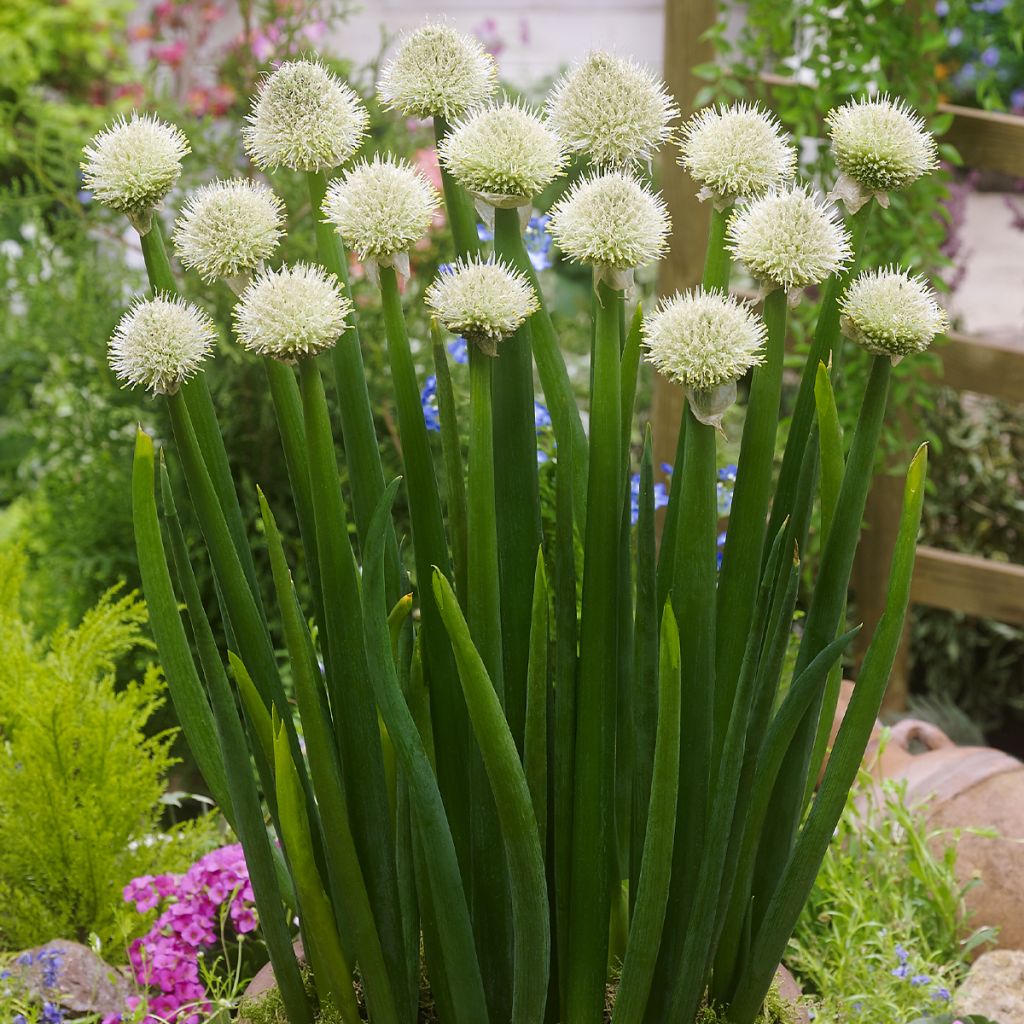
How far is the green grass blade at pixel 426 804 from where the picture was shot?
65 cm

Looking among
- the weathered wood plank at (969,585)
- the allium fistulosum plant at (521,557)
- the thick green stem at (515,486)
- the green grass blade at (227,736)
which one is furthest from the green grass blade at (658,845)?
the weathered wood plank at (969,585)

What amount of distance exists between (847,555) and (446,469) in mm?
233

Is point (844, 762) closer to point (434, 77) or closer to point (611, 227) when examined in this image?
point (611, 227)

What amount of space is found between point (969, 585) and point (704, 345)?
1893 millimetres

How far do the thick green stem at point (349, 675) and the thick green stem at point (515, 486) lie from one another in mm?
88

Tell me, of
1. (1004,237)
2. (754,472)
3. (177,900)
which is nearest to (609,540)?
(754,472)

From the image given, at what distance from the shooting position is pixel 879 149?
0.66m

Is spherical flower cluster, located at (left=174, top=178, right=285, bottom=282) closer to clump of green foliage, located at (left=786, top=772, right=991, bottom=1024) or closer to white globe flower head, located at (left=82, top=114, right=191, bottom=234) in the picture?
white globe flower head, located at (left=82, top=114, right=191, bottom=234)

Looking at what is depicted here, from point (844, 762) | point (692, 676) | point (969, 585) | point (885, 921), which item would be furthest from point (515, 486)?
point (969, 585)

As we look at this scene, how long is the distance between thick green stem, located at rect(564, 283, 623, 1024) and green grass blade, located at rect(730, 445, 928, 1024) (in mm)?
102

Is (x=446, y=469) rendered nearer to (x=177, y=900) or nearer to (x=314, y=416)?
(x=314, y=416)

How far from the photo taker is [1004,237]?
481 centimetres

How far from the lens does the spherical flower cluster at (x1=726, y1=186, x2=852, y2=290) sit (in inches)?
24.8

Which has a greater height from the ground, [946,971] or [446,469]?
→ [446,469]
